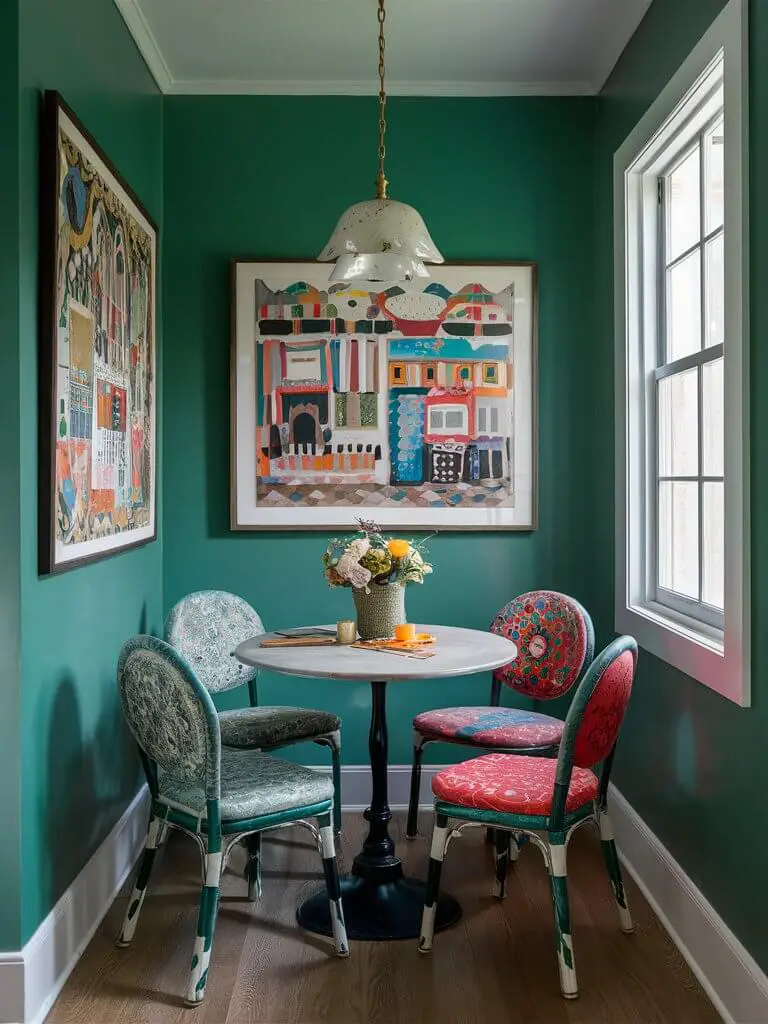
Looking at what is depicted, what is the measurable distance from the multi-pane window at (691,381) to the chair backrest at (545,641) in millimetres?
305

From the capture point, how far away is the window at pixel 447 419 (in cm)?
369

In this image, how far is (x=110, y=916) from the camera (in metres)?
2.77

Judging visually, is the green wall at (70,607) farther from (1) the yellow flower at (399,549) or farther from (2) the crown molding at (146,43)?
(1) the yellow flower at (399,549)

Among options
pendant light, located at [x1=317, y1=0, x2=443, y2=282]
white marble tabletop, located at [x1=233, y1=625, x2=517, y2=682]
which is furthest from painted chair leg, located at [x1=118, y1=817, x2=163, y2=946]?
pendant light, located at [x1=317, y1=0, x2=443, y2=282]

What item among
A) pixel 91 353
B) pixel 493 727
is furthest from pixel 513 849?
pixel 91 353

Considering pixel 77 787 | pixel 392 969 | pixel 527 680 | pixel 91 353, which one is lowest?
pixel 392 969

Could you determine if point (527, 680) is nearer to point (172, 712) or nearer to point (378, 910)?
point (378, 910)

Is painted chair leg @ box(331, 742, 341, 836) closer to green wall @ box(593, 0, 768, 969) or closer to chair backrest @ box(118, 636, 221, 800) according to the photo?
chair backrest @ box(118, 636, 221, 800)

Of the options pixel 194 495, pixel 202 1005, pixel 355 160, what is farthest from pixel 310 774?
pixel 355 160

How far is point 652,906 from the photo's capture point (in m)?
2.81

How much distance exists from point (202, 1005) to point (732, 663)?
156 centimetres

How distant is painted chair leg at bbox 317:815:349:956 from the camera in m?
2.50

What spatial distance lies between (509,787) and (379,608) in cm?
72

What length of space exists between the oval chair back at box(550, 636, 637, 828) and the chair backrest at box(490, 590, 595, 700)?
754 millimetres
